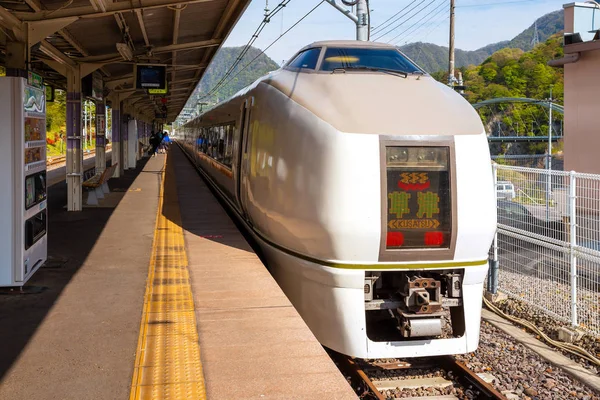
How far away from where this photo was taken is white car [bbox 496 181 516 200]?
8.19 m

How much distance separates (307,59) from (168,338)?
359 cm

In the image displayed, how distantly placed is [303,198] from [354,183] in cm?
55

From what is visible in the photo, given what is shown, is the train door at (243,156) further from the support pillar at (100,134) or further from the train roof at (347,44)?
the support pillar at (100,134)

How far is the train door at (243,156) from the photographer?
286 inches

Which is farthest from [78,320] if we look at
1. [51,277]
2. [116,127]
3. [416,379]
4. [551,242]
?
[116,127]

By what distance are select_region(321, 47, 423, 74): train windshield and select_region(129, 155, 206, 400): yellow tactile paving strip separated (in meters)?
2.69

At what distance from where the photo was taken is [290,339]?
4262 mm

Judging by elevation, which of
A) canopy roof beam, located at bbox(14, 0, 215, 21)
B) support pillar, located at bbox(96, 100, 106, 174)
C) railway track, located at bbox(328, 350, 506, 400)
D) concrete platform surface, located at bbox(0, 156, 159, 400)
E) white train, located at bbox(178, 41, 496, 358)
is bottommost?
railway track, located at bbox(328, 350, 506, 400)

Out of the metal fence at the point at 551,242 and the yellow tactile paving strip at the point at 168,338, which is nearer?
the yellow tactile paving strip at the point at 168,338

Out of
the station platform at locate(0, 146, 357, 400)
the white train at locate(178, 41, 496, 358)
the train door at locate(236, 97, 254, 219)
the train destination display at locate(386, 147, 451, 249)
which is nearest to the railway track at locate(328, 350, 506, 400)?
the white train at locate(178, 41, 496, 358)

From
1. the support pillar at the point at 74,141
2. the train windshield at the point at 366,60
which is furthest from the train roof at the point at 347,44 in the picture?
the support pillar at the point at 74,141

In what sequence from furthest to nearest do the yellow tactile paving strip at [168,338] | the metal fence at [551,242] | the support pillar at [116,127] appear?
the support pillar at [116,127]
the metal fence at [551,242]
the yellow tactile paving strip at [168,338]

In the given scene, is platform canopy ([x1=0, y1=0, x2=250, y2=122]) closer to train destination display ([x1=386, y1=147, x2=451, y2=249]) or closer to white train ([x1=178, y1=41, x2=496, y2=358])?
A: white train ([x1=178, y1=41, x2=496, y2=358])

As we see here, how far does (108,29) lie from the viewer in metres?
9.95
